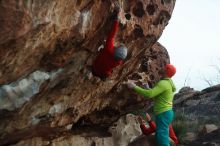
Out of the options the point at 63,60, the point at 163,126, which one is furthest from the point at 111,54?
the point at 163,126

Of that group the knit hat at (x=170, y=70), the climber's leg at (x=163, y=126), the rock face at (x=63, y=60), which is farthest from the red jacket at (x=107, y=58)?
the climber's leg at (x=163, y=126)

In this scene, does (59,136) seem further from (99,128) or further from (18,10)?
(18,10)

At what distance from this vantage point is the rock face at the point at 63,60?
6656 millimetres

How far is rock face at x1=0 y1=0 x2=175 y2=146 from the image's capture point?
21.8 feet

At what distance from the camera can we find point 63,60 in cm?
805

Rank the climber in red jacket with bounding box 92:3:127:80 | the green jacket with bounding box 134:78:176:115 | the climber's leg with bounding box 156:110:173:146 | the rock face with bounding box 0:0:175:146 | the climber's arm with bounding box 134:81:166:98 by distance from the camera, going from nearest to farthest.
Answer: the rock face with bounding box 0:0:175:146 < the climber in red jacket with bounding box 92:3:127:80 < the climber's arm with bounding box 134:81:166:98 < the green jacket with bounding box 134:78:176:115 < the climber's leg with bounding box 156:110:173:146

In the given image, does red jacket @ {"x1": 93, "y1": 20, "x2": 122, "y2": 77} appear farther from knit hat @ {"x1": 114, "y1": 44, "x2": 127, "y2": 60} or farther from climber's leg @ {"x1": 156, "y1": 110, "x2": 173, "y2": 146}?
climber's leg @ {"x1": 156, "y1": 110, "x2": 173, "y2": 146}

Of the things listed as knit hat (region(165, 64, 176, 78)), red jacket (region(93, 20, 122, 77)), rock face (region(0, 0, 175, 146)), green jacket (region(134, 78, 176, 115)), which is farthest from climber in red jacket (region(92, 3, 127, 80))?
knit hat (region(165, 64, 176, 78))

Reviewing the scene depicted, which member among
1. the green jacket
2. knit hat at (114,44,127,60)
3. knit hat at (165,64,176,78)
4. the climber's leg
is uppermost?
knit hat at (165,64,176,78)

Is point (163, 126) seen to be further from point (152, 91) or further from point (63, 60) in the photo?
point (63, 60)

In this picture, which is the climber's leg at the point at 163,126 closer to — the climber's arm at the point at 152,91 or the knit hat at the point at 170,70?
the climber's arm at the point at 152,91

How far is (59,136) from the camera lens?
10.5 meters

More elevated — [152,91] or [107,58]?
[107,58]

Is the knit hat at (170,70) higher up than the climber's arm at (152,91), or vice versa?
the knit hat at (170,70)
